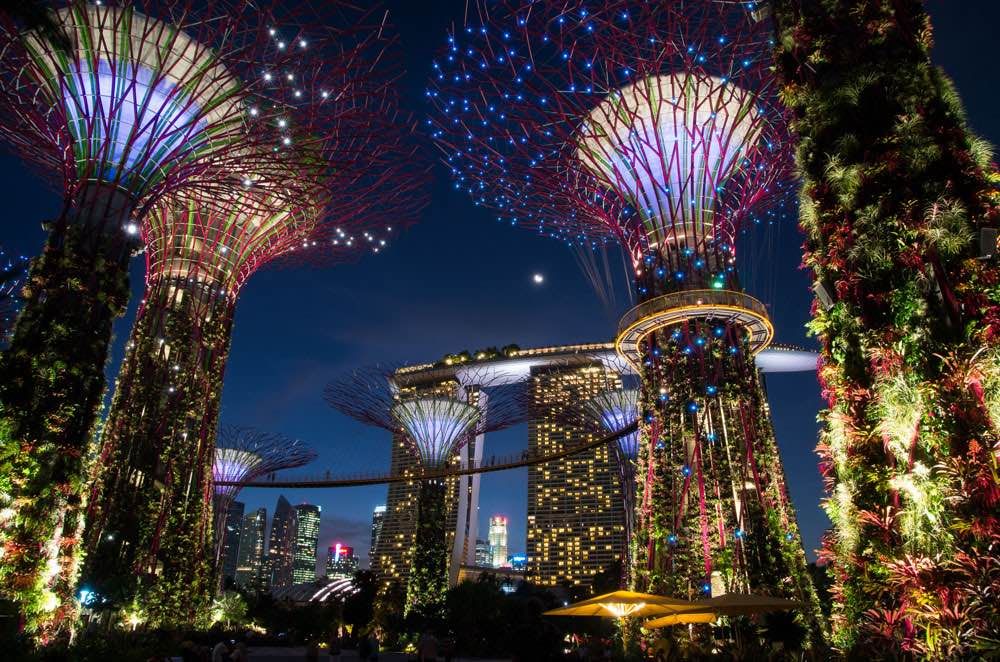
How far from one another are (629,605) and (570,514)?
7315cm

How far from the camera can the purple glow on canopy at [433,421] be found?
31312mm

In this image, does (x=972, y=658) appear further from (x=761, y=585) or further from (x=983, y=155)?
(x=761, y=585)

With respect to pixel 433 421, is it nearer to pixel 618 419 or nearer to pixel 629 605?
pixel 618 419

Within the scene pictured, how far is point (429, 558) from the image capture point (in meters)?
29.1

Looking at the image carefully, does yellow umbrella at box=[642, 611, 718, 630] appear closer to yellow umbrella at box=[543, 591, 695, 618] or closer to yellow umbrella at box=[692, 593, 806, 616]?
yellow umbrella at box=[543, 591, 695, 618]

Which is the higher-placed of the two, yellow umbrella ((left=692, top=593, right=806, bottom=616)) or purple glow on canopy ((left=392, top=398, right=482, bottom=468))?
purple glow on canopy ((left=392, top=398, right=482, bottom=468))

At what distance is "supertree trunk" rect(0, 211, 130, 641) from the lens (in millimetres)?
10328

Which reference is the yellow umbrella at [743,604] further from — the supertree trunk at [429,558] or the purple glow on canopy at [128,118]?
the supertree trunk at [429,558]

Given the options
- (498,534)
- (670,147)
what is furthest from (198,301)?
(498,534)

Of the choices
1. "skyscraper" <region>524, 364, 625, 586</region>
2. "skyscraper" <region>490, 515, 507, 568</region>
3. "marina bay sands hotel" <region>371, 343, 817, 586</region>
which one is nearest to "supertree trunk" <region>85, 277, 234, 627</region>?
"marina bay sands hotel" <region>371, 343, 817, 586</region>

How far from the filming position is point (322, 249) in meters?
22.1

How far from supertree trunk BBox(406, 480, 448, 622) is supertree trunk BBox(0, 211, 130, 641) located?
18.5m

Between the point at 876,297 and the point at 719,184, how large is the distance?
12.3 metres

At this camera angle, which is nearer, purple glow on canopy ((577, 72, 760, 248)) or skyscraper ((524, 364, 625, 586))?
purple glow on canopy ((577, 72, 760, 248))
